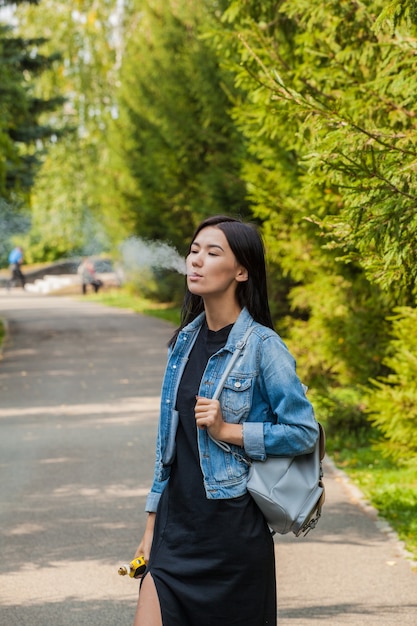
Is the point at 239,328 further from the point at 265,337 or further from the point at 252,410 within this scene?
the point at 252,410

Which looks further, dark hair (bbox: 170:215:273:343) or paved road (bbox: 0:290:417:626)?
paved road (bbox: 0:290:417:626)

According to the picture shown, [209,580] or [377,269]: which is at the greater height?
[377,269]

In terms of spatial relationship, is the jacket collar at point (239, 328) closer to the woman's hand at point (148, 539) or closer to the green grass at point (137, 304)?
the woman's hand at point (148, 539)

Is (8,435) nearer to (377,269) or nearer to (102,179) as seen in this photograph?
(377,269)

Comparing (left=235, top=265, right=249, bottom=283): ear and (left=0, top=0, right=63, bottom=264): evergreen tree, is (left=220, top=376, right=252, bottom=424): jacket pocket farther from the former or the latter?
(left=0, top=0, right=63, bottom=264): evergreen tree

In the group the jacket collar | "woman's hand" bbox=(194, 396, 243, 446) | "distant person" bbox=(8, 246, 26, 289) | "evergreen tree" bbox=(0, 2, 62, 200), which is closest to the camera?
"woman's hand" bbox=(194, 396, 243, 446)

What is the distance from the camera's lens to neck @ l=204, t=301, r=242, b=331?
350cm

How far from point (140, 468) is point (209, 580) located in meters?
6.88

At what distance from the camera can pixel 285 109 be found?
671 centimetres

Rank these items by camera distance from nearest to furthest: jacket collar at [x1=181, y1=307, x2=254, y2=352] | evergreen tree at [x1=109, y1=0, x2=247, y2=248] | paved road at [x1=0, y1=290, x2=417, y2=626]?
jacket collar at [x1=181, y1=307, x2=254, y2=352] < paved road at [x1=0, y1=290, x2=417, y2=626] < evergreen tree at [x1=109, y1=0, x2=247, y2=248]

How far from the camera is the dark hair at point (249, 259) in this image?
11.4 feet

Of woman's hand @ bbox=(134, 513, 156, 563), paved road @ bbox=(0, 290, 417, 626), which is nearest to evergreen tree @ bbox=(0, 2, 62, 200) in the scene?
paved road @ bbox=(0, 290, 417, 626)

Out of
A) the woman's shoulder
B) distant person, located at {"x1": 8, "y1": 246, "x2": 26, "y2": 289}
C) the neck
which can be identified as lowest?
distant person, located at {"x1": 8, "y1": 246, "x2": 26, "y2": 289}

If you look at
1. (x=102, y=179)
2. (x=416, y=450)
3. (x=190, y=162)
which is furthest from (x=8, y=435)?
(x=102, y=179)
